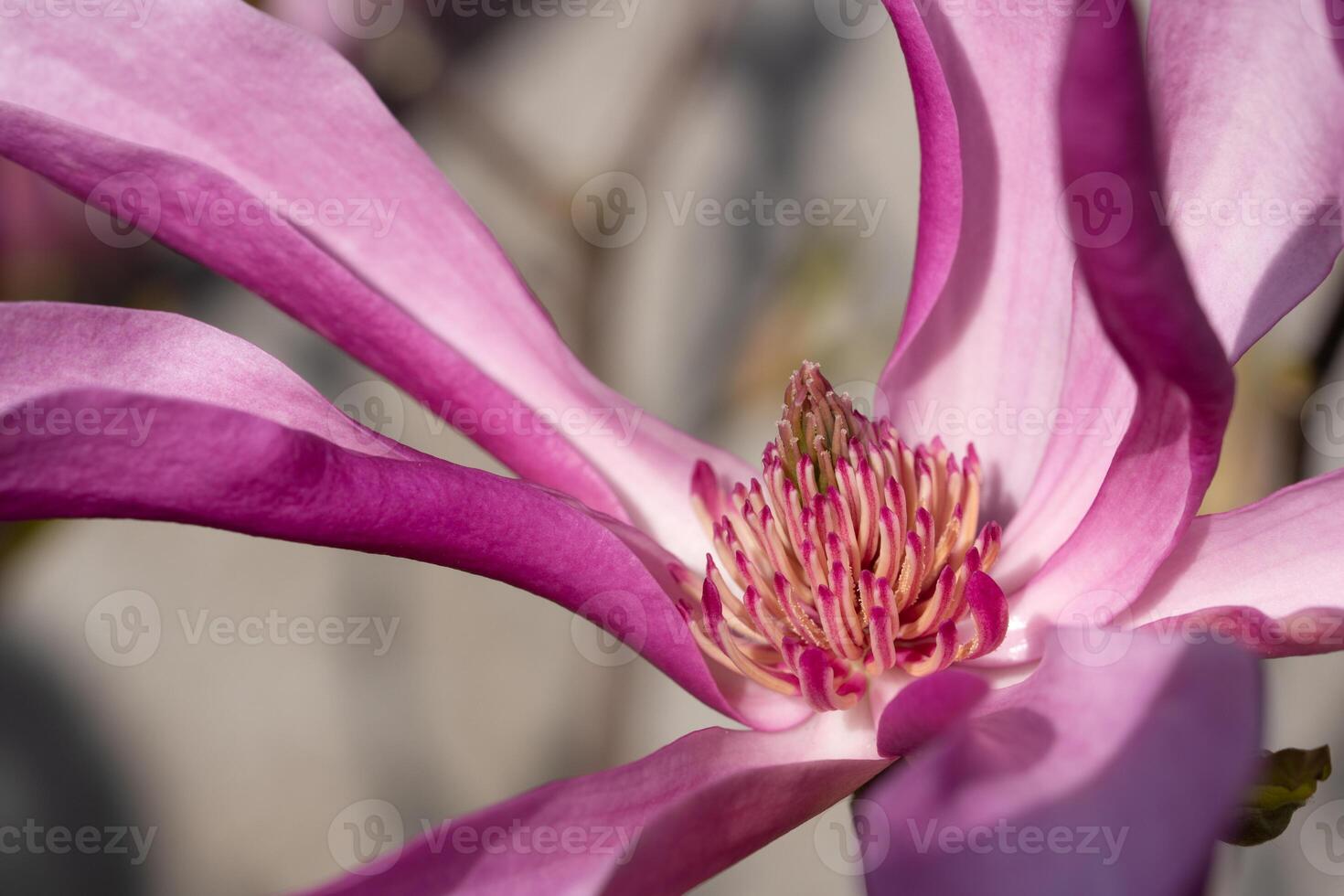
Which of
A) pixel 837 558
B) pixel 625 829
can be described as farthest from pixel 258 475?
pixel 837 558

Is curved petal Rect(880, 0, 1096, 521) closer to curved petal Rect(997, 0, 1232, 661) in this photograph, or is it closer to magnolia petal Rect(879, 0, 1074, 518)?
magnolia petal Rect(879, 0, 1074, 518)

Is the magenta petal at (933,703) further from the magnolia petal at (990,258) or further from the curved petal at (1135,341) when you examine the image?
the magnolia petal at (990,258)

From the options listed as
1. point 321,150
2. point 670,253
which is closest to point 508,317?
point 321,150

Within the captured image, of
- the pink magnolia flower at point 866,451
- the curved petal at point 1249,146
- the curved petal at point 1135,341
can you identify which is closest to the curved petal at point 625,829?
the pink magnolia flower at point 866,451

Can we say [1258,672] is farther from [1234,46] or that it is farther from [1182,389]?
[1234,46]

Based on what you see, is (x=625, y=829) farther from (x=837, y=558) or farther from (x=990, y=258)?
(x=990, y=258)

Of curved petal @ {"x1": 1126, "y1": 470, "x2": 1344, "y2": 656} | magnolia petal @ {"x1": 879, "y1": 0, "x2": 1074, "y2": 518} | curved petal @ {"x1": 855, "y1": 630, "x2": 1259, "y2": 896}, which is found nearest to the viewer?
curved petal @ {"x1": 855, "y1": 630, "x2": 1259, "y2": 896}

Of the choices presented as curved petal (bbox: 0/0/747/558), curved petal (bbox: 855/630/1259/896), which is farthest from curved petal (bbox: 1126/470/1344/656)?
curved petal (bbox: 0/0/747/558)

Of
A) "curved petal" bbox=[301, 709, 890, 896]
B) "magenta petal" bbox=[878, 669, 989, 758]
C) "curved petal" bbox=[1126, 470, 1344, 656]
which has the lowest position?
"curved petal" bbox=[301, 709, 890, 896]
